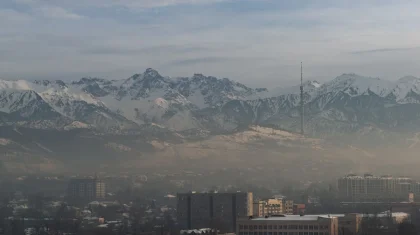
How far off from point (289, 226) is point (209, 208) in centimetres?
2721

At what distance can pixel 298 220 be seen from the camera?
2549 inches

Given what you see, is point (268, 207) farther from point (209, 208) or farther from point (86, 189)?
point (86, 189)

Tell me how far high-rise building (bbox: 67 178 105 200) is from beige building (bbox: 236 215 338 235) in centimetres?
6477

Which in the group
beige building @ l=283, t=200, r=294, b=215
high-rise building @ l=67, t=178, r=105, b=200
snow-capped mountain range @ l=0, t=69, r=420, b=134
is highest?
snow-capped mountain range @ l=0, t=69, r=420, b=134

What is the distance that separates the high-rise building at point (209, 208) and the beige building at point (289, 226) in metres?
22.5

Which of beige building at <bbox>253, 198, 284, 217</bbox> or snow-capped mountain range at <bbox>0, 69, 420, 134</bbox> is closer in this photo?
beige building at <bbox>253, 198, 284, 217</bbox>

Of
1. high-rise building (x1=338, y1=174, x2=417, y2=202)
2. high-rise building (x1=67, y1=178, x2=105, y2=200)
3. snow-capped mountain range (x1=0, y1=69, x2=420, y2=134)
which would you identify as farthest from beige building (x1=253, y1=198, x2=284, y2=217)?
snow-capped mountain range (x1=0, y1=69, x2=420, y2=134)

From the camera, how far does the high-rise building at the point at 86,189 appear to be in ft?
427

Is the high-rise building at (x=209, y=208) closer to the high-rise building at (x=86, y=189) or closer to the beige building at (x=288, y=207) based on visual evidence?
the beige building at (x=288, y=207)

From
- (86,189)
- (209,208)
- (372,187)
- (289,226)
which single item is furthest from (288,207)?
(86,189)

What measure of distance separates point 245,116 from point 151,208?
250 ft

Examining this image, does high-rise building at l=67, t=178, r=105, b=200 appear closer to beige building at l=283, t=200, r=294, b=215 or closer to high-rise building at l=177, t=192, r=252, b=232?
beige building at l=283, t=200, r=294, b=215

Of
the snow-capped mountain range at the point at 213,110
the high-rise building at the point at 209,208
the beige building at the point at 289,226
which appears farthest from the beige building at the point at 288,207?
the snow-capped mountain range at the point at 213,110

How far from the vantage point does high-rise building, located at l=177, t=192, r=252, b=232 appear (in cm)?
9038
